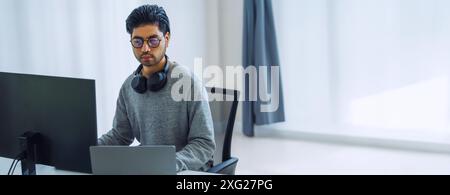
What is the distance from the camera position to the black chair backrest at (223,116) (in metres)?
2.47

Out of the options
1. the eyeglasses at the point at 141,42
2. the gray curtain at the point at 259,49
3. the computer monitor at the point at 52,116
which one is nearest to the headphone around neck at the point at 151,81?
the eyeglasses at the point at 141,42

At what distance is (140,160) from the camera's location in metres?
1.54

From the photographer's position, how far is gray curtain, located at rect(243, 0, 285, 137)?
4.63 m

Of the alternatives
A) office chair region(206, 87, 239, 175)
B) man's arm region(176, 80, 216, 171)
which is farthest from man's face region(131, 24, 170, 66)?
office chair region(206, 87, 239, 175)

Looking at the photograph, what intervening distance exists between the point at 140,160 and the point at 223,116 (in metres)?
1.01

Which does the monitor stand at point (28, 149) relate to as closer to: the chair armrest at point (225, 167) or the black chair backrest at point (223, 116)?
the chair armrest at point (225, 167)

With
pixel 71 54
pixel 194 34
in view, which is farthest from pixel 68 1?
pixel 194 34

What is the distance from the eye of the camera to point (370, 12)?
4328mm

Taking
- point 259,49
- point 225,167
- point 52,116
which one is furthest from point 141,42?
point 259,49

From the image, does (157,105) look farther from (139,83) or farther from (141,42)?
(141,42)

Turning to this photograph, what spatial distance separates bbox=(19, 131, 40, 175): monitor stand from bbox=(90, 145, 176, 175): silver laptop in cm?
32

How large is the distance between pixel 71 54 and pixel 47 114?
5.90 ft

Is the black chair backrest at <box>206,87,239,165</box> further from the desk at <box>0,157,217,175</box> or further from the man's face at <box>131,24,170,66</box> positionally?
the desk at <box>0,157,217,175</box>
